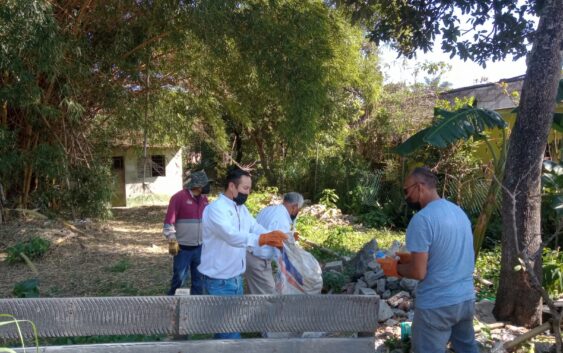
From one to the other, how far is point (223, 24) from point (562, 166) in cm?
628

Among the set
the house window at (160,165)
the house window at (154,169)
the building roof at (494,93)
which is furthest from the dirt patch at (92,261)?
the building roof at (494,93)

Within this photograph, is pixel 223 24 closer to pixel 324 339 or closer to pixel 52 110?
pixel 52 110

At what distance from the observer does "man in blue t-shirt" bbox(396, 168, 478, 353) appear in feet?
10.4

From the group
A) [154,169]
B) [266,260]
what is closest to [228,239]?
[266,260]

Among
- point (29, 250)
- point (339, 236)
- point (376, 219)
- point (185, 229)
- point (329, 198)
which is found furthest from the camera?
point (329, 198)

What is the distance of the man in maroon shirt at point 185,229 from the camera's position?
6027mm

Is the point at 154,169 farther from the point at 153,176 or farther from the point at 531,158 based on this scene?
the point at 531,158

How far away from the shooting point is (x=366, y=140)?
1809 centimetres

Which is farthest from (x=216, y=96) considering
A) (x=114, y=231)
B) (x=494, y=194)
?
(x=494, y=194)

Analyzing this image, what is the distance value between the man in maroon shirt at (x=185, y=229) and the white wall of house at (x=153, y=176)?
14874 millimetres

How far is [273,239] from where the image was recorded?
383 centimetres

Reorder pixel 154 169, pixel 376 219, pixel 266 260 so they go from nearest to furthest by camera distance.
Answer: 1. pixel 266 260
2. pixel 376 219
3. pixel 154 169

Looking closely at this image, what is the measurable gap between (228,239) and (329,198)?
13.5 meters

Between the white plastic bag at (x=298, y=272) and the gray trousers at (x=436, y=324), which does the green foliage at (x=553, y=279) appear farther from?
the white plastic bag at (x=298, y=272)
